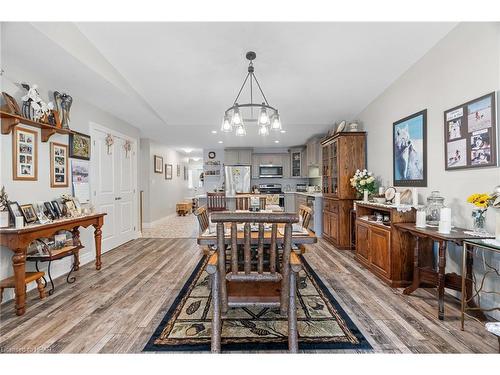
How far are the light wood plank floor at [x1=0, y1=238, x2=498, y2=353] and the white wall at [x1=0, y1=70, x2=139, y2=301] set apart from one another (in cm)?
32

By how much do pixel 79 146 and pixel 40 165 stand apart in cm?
74

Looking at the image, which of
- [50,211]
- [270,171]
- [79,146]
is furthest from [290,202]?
[50,211]

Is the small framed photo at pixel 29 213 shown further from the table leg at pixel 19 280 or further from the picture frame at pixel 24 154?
the table leg at pixel 19 280

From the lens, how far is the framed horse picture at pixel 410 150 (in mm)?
2729

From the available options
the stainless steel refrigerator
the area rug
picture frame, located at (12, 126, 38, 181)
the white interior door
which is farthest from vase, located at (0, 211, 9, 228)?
the stainless steel refrigerator

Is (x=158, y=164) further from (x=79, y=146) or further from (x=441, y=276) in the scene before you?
(x=441, y=276)

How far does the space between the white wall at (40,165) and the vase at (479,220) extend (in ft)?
14.2

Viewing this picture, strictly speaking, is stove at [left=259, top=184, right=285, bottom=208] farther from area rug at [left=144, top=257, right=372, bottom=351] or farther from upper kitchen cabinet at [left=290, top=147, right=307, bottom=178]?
area rug at [left=144, top=257, right=372, bottom=351]

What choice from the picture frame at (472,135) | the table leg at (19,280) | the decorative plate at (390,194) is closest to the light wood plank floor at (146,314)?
the table leg at (19,280)
